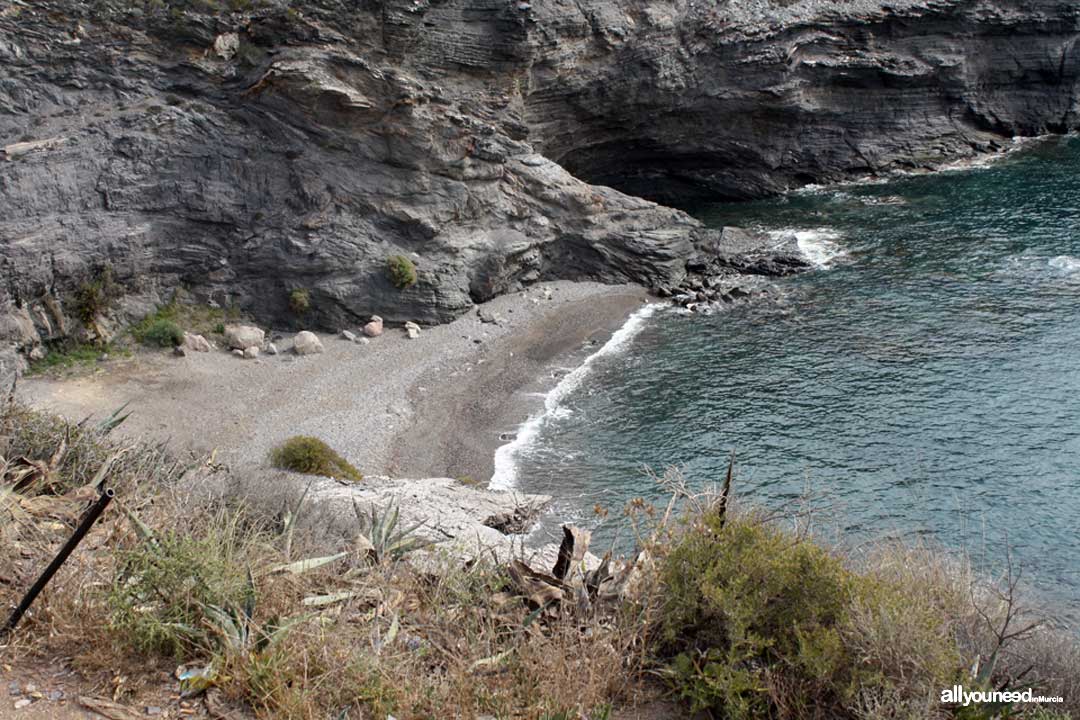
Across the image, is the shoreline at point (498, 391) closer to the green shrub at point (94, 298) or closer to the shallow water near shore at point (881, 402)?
the shallow water near shore at point (881, 402)

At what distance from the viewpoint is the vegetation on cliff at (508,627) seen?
872 centimetres

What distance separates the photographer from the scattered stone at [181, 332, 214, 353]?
36334 mm

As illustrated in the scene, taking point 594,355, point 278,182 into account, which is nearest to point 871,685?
point 594,355

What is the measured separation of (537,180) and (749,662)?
3824 cm

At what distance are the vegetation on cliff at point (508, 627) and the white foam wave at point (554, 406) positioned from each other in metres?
18.1

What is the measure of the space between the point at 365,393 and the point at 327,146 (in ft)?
42.8

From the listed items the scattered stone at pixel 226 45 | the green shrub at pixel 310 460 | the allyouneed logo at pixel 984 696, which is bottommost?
the green shrub at pixel 310 460

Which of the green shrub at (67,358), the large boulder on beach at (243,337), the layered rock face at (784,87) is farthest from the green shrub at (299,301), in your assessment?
the layered rock face at (784,87)

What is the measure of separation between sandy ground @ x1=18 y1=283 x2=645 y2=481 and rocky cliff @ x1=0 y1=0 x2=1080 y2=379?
110 inches

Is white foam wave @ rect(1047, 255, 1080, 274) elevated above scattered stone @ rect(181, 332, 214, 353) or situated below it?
above

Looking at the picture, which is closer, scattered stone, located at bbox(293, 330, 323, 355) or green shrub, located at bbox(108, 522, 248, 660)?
green shrub, located at bbox(108, 522, 248, 660)

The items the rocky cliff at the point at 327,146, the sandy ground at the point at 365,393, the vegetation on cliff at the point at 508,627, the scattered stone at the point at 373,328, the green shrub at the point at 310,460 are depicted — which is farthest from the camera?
the scattered stone at the point at 373,328

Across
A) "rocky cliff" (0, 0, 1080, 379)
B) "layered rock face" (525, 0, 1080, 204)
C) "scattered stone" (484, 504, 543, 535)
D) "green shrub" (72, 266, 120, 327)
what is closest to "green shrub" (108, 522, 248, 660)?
"scattered stone" (484, 504, 543, 535)

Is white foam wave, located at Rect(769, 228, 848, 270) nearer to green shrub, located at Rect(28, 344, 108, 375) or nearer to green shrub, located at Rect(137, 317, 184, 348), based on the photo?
green shrub, located at Rect(137, 317, 184, 348)
